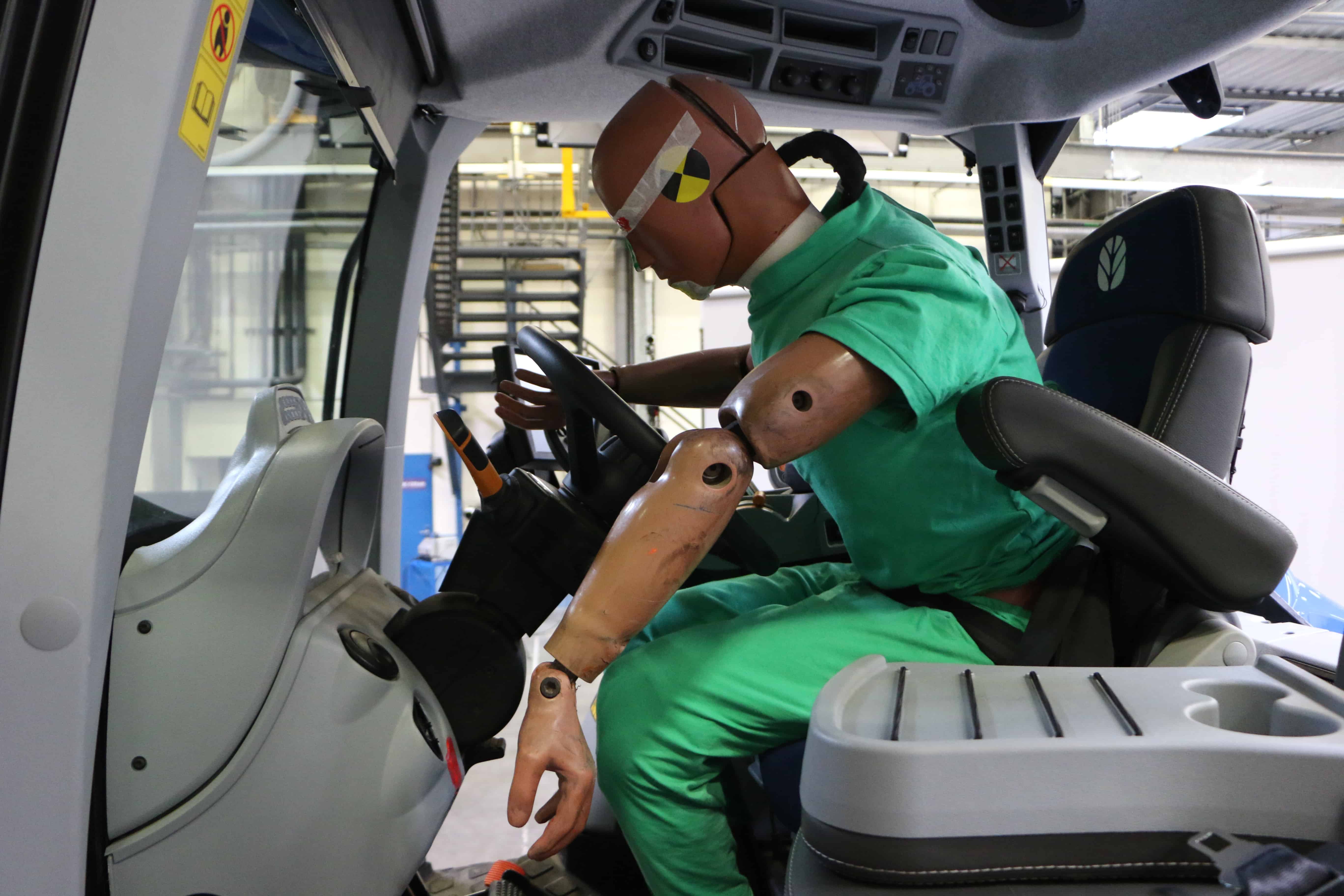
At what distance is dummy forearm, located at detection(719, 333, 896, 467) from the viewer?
0.91 meters

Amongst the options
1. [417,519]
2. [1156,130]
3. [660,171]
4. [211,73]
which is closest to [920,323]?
[660,171]

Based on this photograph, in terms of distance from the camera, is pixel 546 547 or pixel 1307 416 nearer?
pixel 546 547

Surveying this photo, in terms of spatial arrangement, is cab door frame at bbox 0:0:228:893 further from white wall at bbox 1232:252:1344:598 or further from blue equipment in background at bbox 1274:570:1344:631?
white wall at bbox 1232:252:1344:598

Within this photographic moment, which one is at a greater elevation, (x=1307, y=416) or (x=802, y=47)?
(x=802, y=47)

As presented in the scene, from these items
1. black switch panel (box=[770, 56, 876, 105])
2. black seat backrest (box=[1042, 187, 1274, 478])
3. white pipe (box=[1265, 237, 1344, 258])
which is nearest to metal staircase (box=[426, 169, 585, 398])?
white pipe (box=[1265, 237, 1344, 258])

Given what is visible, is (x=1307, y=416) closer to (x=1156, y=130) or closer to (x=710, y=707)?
(x=710, y=707)

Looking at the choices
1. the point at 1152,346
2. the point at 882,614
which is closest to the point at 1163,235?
the point at 1152,346

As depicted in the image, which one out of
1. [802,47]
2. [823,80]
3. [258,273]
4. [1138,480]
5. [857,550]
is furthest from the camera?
[258,273]

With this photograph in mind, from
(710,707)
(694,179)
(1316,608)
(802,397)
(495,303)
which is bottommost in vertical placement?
(1316,608)

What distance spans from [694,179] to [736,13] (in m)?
0.57

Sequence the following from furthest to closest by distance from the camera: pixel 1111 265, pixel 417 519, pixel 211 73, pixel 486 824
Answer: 1. pixel 417 519
2. pixel 486 824
3. pixel 1111 265
4. pixel 211 73

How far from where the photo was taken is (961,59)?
1.73m

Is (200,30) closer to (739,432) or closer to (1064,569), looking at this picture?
(739,432)

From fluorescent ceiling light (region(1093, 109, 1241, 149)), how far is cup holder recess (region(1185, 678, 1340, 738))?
305 inches
